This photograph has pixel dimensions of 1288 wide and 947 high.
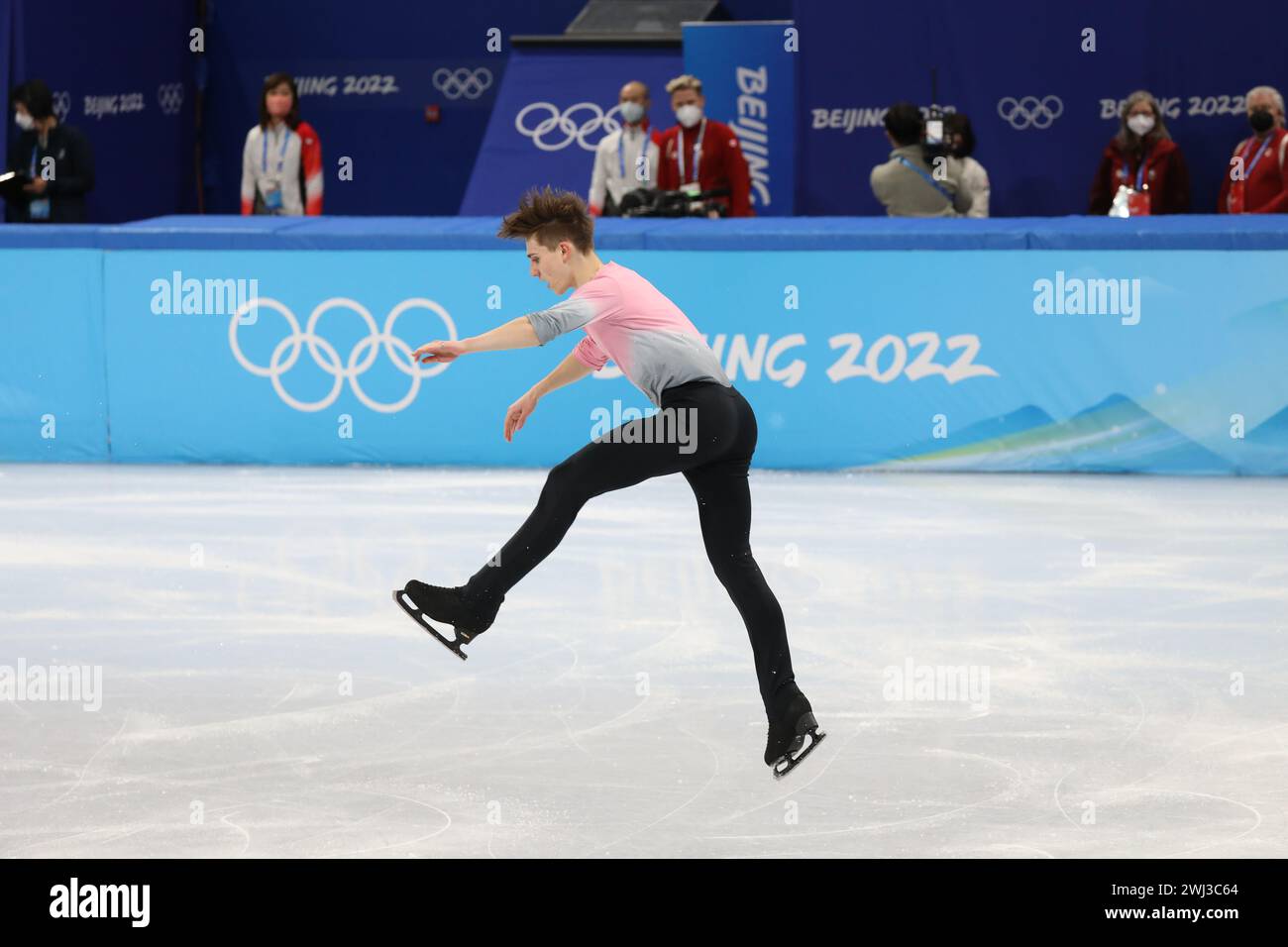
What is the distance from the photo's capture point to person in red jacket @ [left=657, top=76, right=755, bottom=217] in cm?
1327

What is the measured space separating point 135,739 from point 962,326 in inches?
242

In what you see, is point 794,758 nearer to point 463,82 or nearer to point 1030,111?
point 1030,111

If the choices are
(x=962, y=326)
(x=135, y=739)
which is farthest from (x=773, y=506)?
(x=135, y=739)

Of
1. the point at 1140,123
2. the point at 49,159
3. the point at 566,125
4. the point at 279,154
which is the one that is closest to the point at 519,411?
the point at 1140,123

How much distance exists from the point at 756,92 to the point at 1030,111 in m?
2.41

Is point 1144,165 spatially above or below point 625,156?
below

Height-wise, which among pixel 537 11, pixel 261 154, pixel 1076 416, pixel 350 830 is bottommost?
pixel 350 830

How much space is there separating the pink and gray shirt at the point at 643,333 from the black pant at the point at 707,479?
6 centimetres

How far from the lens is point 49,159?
14.0 m

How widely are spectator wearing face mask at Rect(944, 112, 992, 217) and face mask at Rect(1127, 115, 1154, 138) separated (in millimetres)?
1190

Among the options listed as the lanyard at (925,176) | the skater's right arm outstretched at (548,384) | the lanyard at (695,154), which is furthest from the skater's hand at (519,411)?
the lanyard at (695,154)

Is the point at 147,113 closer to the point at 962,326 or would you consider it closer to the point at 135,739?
the point at 962,326

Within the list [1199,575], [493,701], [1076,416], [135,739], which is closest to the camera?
[135,739]

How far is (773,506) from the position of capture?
10266 mm
